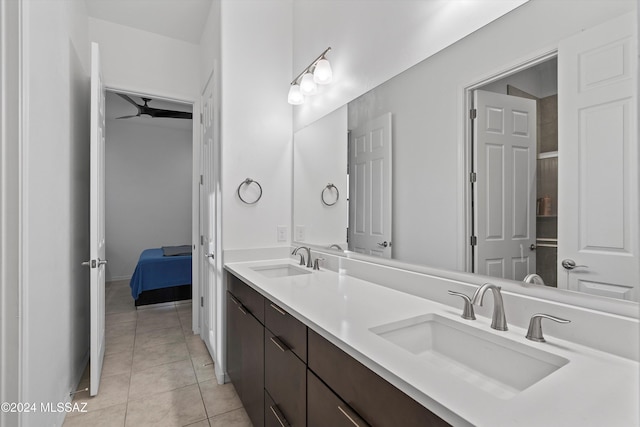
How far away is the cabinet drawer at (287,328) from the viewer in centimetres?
111

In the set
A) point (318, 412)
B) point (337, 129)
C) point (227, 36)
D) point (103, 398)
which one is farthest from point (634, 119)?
point (103, 398)

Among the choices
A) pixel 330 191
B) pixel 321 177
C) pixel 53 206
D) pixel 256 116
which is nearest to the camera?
pixel 53 206

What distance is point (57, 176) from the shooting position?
174 cm

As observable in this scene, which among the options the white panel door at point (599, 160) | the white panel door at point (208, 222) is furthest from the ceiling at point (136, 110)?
the white panel door at point (599, 160)

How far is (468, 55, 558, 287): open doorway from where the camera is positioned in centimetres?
94

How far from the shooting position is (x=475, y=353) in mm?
941

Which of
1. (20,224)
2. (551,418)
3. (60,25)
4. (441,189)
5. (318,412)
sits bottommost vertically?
(318,412)

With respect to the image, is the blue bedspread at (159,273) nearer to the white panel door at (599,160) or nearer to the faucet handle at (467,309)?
the faucet handle at (467,309)

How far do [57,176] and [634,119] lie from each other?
2388 millimetres

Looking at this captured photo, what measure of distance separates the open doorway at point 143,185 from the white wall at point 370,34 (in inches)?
120

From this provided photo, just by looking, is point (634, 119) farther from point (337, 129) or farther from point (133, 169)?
point (133, 169)

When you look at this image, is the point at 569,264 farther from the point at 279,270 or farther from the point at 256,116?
the point at 256,116

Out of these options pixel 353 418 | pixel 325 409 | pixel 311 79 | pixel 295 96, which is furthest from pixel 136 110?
pixel 353 418

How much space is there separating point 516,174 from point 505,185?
53 millimetres
